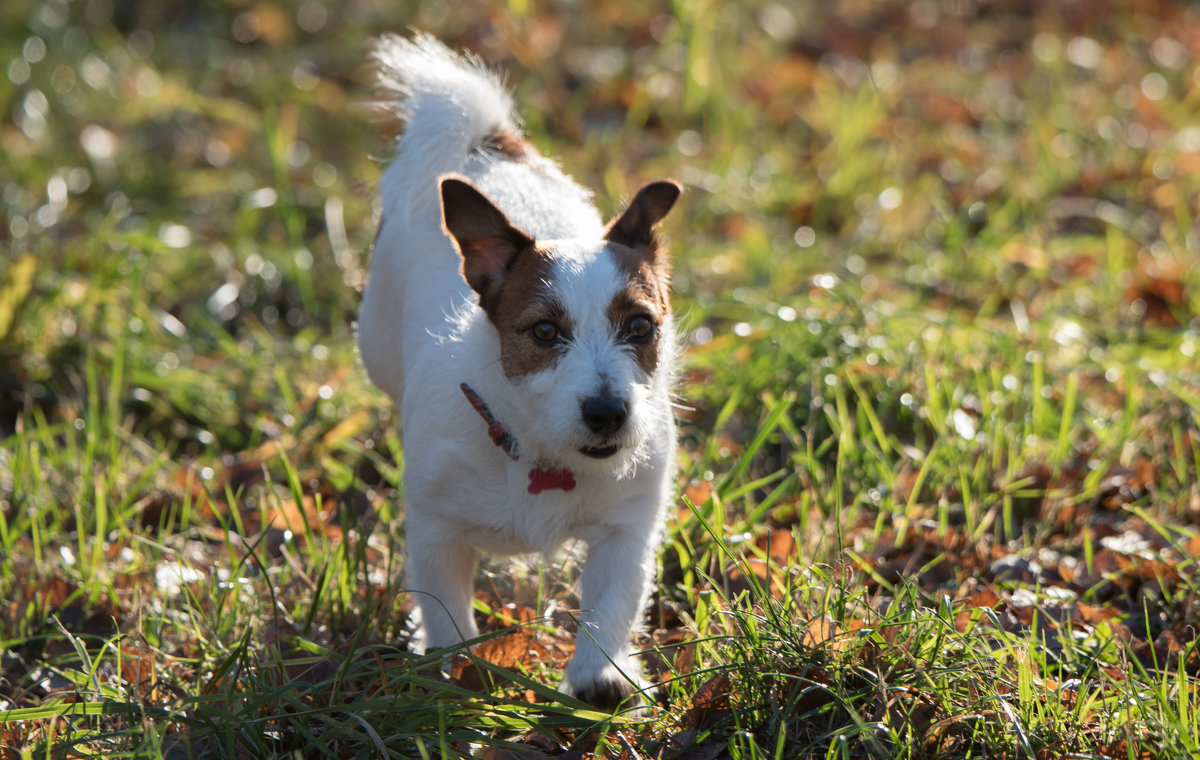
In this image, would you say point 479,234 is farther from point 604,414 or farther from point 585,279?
point 604,414

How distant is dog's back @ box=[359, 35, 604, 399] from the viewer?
11.7ft

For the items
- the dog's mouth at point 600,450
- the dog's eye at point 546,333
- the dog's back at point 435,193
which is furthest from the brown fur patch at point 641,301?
the dog's back at point 435,193

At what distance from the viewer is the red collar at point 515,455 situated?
9.56 ft

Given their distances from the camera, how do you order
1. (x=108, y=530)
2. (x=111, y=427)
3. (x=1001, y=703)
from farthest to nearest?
(x=111, y=427), (x=108, y=530), (x=1001, y=703)

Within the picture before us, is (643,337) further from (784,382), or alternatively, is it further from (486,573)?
(784,382)

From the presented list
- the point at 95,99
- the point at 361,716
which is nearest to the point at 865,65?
the point at 95,99

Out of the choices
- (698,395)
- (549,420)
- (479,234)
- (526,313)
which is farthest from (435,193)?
(698,395)

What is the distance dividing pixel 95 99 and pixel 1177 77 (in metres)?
7.18

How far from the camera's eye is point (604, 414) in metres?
2.64

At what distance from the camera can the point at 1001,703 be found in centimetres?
242

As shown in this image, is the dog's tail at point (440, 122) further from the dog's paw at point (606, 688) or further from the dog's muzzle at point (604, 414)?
the dog's paw at point (606, 688)

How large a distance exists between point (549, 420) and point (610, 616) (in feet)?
1.68


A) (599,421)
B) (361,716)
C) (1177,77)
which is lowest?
(1177,77)

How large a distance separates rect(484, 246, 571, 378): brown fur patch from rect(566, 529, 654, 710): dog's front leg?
19.8 inches
